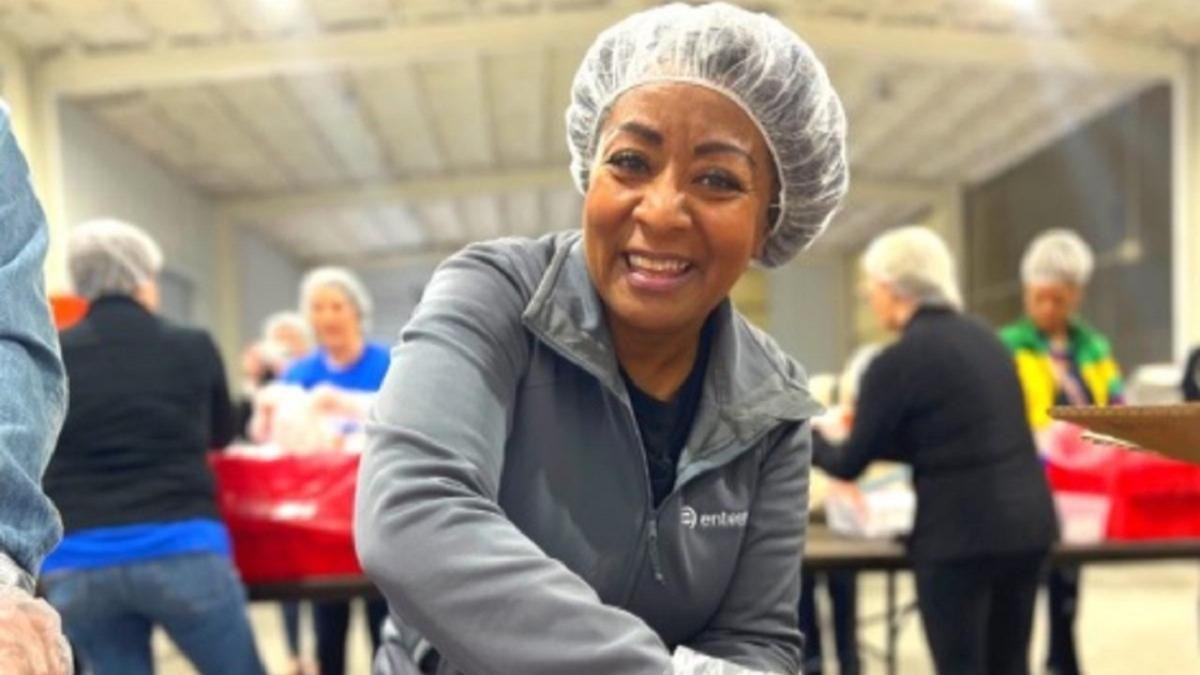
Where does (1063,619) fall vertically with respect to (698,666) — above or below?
below

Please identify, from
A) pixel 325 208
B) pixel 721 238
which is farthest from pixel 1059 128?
pixel 721 238

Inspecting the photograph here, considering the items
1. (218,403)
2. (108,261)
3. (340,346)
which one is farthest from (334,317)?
(108,261)

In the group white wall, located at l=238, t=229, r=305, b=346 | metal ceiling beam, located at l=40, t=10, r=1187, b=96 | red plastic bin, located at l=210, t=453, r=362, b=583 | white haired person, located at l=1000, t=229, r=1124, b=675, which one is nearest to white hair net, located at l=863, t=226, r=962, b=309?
white haired person, located at l=1000, t=229, r=1124, b=675

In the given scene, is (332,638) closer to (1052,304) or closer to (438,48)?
(1052,304)

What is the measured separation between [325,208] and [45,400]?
401 inches

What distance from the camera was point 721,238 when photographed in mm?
1012

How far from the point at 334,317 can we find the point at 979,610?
2018 millimetres

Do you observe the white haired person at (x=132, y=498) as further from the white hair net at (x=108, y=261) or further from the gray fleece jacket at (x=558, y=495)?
the gray fleece jacket at (x=558, y=495)

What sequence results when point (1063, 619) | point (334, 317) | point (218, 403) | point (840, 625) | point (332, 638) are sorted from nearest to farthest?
point (218, 403)
point (332, 638)
point (334, 317)
point (840, 625)
point (1063, 619)

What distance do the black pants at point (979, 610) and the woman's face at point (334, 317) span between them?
1832mm

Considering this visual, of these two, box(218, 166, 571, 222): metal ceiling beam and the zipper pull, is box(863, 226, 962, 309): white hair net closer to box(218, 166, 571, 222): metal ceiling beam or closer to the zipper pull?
the zipper pull

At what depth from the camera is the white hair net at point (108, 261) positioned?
7.42 feet

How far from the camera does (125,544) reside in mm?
2199

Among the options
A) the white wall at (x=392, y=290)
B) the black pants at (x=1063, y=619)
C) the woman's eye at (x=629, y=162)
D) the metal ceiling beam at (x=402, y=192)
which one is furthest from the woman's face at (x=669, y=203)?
the white wall at (x=392, y=290)
